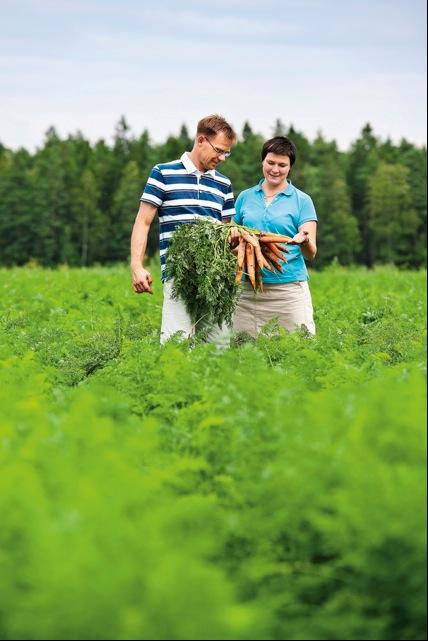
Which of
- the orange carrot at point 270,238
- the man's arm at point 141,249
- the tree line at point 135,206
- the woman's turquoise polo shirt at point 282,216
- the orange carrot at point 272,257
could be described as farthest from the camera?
the tree line at point 135,206

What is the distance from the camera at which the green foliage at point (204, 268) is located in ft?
22.2

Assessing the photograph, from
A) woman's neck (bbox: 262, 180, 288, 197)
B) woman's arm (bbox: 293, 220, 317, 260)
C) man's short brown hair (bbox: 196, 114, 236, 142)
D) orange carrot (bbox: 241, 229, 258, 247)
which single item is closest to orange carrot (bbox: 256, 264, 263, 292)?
orange carrot (bbox: 241, 229, 258, 247)

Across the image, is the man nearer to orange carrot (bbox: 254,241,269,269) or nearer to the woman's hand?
orange carrot (bbox: 254,241,269,269)

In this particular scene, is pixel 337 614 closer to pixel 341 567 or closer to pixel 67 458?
pixel 341 567

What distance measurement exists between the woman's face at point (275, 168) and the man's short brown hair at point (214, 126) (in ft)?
2.83

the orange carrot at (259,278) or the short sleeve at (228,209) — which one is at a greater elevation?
the short sleeve at (228,209)

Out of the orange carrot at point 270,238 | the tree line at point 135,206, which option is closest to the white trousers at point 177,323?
the orange carrot at point 270,238

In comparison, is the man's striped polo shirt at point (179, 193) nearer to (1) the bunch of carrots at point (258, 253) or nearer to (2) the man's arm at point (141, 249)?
(2) the man's arm at point (141, 249)

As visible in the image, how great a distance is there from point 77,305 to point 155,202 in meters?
7.31

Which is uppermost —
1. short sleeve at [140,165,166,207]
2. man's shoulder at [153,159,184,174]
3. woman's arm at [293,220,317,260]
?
man's shoulder at [153,159,184,174]

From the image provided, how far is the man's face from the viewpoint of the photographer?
22.2 ft

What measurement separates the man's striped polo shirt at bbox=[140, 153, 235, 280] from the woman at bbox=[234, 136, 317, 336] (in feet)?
2.19

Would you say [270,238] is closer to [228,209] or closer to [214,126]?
[228,209]

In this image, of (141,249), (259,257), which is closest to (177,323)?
(141,249)
